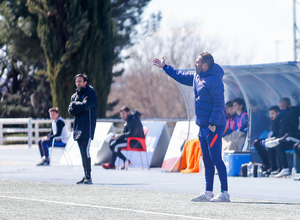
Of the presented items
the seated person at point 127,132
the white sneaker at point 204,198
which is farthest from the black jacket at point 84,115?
the seated person at point 127,132

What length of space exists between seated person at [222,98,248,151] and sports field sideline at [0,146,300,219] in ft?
3.59

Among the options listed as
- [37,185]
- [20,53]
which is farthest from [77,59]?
[37,185]

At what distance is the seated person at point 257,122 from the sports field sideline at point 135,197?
6.19 ft

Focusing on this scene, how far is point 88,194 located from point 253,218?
3.09 meters

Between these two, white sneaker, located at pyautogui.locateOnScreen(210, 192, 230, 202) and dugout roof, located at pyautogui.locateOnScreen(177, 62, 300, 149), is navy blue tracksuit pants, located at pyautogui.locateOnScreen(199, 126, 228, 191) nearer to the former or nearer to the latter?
white sneaker, located at pyautogui.locateOnScreen(210, 192, 230, 202)

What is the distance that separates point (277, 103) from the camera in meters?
14.5

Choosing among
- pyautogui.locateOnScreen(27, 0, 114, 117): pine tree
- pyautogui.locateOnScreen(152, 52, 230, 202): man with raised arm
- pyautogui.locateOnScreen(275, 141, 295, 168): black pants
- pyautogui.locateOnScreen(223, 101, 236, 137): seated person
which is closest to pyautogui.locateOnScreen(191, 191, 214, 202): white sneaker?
pyautogui.locateOnScreen(152, 52, 230, 202): man with raised arm

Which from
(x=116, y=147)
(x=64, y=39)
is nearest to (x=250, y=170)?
(x=116, y=147)

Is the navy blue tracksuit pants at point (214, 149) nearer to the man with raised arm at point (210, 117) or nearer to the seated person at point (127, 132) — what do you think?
the man with raised arm at point (210, 117)

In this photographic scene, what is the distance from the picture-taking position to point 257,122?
14.7m

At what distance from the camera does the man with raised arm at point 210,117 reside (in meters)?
8.36

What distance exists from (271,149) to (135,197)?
535cm

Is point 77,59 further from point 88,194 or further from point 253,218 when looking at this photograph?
point 253,218

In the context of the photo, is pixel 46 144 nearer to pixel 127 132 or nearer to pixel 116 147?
pixel 116 147
